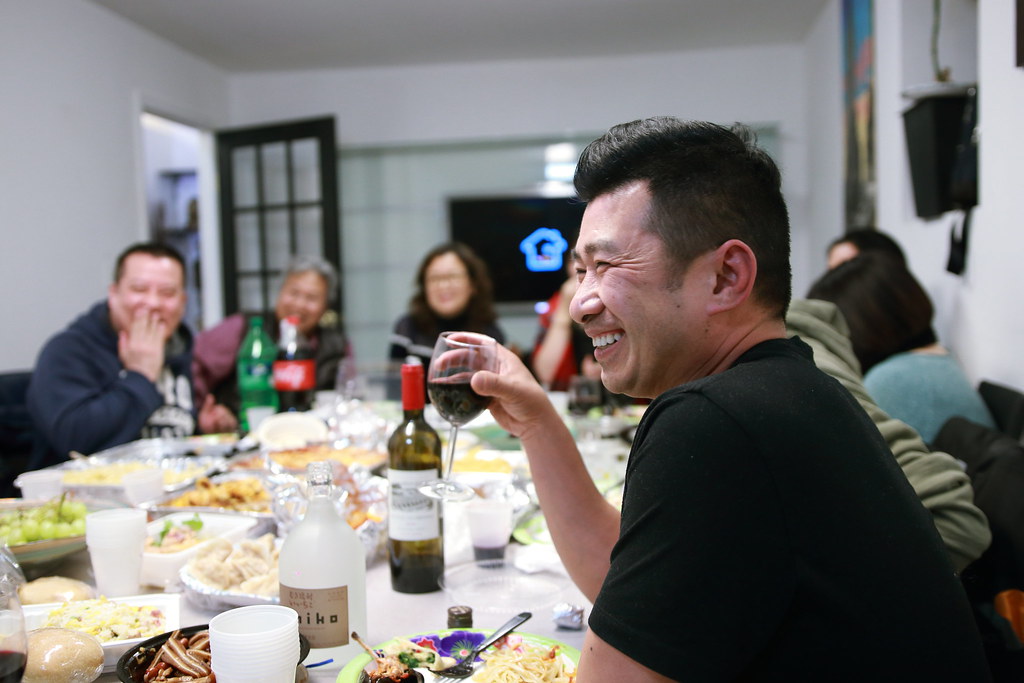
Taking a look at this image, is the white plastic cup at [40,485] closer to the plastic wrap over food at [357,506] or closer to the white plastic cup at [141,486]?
the white plastic cup at [141,486]

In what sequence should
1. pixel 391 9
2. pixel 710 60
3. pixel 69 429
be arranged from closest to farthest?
pixel 69 429 < pixel 391 9 < pixel 710 60

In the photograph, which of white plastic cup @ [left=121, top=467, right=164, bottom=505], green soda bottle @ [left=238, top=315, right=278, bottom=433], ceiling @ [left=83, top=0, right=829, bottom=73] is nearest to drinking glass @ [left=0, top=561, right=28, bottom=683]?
white plastic cup @ [left=121, top=467, right=164, bottom=505]

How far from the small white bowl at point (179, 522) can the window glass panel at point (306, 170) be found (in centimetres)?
482

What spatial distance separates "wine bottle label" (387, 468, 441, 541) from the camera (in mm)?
1247

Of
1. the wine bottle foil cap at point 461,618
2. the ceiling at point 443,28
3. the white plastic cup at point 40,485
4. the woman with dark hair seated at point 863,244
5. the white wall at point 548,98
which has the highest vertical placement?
the ceiling at point 443,28

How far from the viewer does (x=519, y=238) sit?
6.37 meters

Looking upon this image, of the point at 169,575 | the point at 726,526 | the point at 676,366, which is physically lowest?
the point at 169,575

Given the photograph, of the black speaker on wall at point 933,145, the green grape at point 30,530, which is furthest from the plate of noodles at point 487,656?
the black speaker on wall at point 933,145

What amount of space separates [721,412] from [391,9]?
192 inches

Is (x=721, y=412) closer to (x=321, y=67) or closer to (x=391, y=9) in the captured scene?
(x=391, y=9)

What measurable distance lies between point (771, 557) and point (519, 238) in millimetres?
5757

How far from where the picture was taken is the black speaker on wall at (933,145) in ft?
9.39

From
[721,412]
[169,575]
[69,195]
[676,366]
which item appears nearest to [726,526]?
[721,412]

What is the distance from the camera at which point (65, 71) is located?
4582mm
